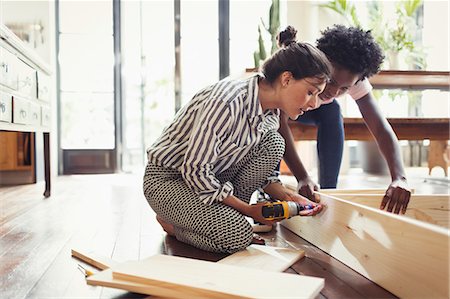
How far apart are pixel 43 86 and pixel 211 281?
6.62 ft

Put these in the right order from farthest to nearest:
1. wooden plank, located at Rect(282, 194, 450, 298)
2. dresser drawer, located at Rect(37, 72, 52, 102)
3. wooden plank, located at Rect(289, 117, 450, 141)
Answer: dresser drawer, located at Rect(37, 72, 52, 102), wooden plank, located at Rect(289, 117, 450, 141), wooden plank, located at Rect(282, 194, 450, 298)

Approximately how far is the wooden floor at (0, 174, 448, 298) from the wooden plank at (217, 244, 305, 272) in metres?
0.03

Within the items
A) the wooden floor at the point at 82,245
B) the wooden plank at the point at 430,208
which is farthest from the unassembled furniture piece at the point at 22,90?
the wooden plank at the point at 430,208

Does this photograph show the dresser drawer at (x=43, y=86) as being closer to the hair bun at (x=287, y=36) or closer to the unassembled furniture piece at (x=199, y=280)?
the hair bun at (x=287, y=36)

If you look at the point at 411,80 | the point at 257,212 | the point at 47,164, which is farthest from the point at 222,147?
the point at 411,80

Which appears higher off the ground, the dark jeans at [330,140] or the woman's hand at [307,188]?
the dark jeans at [330,140]

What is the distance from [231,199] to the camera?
122cm

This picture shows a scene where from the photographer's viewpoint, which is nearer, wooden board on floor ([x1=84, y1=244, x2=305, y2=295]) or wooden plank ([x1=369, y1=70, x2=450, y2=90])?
wooden board on floor ([x1=84, y1=244, x2=305, y2=295])

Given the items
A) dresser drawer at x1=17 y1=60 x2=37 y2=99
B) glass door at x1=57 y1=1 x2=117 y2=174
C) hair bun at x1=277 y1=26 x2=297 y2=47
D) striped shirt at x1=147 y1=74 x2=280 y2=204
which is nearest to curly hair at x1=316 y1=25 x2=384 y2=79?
hair bun at x1=277 y1=26 x2=297 y2=47

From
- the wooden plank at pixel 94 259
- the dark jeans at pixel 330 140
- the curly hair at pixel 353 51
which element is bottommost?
the wooden plank at pixel 94 259

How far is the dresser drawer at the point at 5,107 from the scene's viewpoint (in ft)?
6.17

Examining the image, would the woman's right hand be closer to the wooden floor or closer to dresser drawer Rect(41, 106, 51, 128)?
the wooden floor

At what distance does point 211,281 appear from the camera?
89 centimetres

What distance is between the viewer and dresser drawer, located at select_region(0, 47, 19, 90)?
74.6 inches
